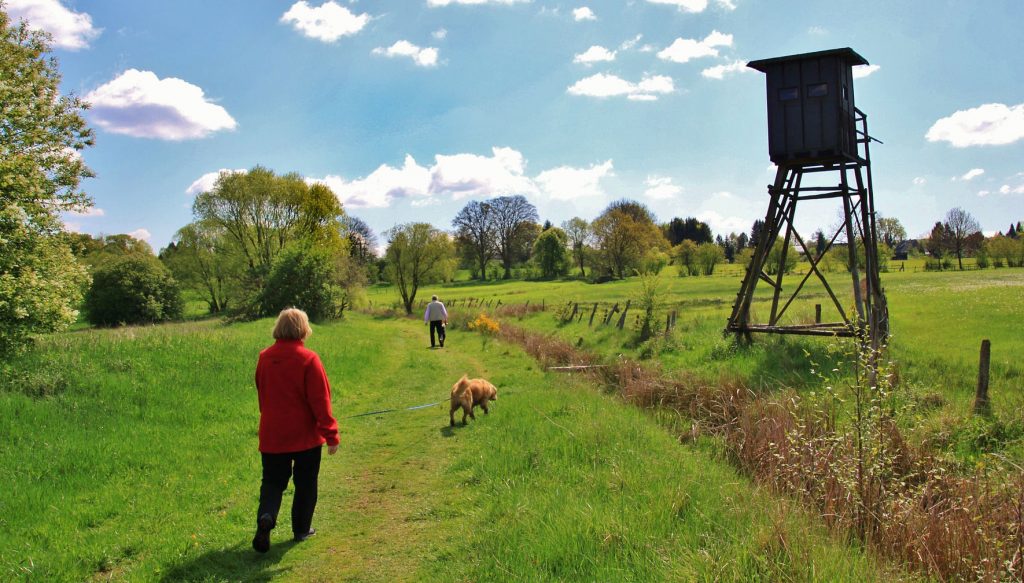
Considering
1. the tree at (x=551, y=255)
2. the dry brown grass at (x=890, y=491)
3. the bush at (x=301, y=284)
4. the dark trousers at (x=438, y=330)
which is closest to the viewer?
the dry brown grass at (x=890, y=491)

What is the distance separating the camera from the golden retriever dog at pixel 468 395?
996 centimetres

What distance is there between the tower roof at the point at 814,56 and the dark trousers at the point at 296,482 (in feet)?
52.7

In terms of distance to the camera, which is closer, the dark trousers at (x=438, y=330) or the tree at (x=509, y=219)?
the dark trousers at (x=438, y=330)

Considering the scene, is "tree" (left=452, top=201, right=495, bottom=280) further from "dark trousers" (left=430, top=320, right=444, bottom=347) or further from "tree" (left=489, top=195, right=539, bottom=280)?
"dark trousers" (left=430, top=320, right=444, bottom=347)

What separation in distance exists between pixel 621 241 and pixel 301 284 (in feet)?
181

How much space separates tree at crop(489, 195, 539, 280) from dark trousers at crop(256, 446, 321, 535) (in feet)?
302

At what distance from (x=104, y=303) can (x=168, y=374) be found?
3990 centimetres

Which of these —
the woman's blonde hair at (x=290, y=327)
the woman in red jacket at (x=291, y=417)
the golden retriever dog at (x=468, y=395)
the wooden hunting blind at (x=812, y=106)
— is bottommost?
the golden retriever dog at (x=468, y=395)

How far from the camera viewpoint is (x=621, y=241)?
80.6 meters

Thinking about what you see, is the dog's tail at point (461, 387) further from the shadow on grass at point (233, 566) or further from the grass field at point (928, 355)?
the grass field at point (928, 355)

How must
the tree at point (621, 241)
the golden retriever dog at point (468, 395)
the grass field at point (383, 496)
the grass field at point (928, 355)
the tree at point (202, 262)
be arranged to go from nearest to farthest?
the grass field at point (383, 496)
the grass field at point (928, 355)
the golden retriever dog at point (468, 395)
the tree at point (202, 262)
the tree at point (621, 241)

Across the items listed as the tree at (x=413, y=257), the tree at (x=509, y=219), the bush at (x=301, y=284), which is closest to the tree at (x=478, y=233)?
the tree at (x=509, y=219)

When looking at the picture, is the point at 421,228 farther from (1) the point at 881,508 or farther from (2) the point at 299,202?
(1) the point at 881,508

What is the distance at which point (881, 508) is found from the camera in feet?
19.1
